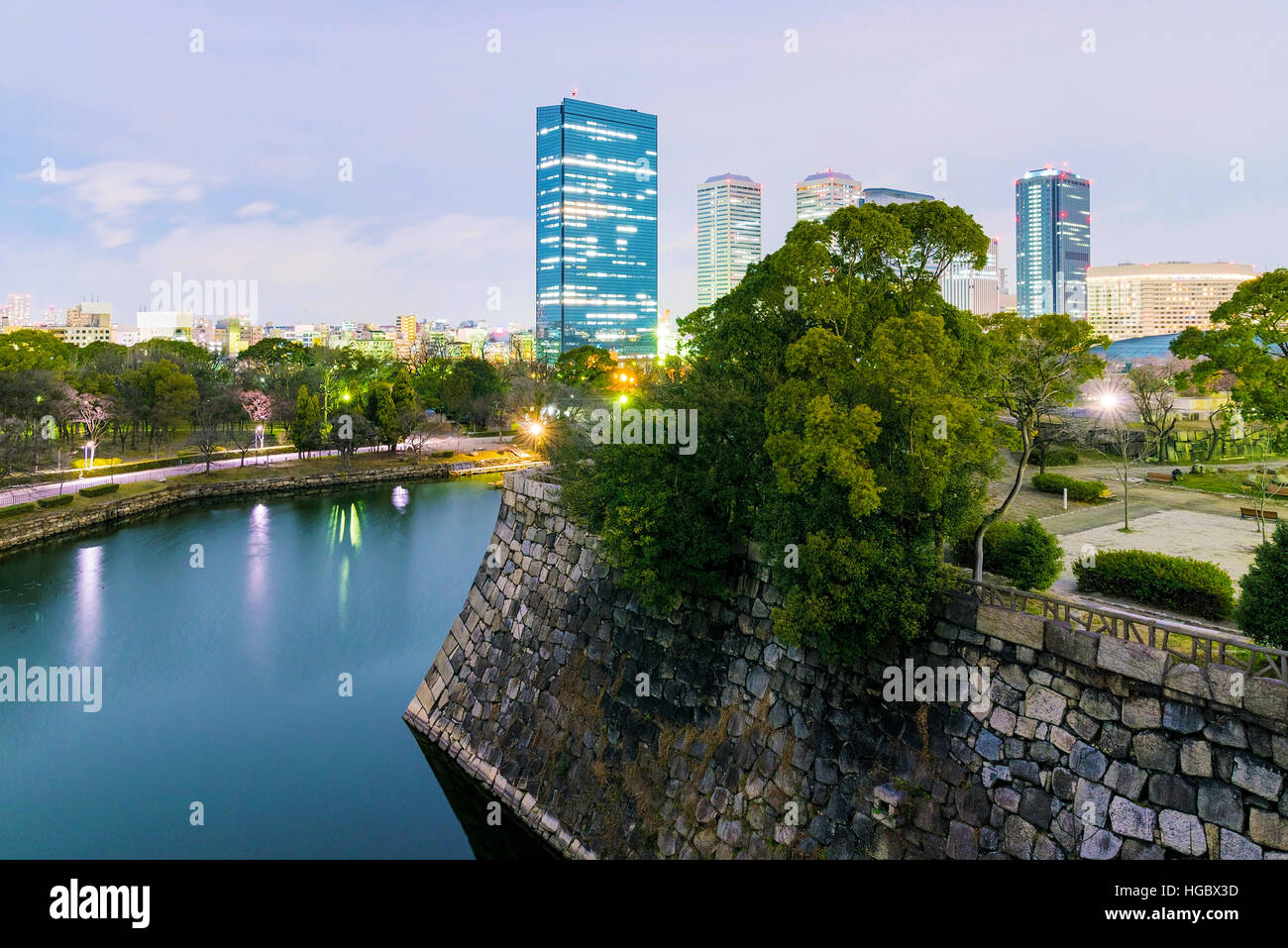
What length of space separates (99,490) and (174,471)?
395 inches

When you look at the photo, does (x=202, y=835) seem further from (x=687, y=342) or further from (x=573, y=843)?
(x=687, y=342)

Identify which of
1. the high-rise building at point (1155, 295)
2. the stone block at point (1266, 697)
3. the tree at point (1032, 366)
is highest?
the high-rise building at point (1155, 295)

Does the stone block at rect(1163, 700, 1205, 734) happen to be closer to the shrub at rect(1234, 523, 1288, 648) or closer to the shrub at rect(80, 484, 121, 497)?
the shrub at rect(1234, 523, 1288, 648)

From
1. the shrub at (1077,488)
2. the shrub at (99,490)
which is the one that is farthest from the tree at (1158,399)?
the shrub at (99,490)

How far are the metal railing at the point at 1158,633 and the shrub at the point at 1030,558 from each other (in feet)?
6.45

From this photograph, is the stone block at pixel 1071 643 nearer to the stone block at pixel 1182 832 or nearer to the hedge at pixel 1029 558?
the stone block at pixel 1182 832

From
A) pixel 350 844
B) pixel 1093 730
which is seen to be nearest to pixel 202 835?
pixel 350 844

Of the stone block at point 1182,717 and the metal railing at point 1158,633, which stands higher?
the metal railing at point 1158,633

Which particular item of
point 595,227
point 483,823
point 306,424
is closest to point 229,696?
point 483,823

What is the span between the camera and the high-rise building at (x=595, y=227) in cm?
15712

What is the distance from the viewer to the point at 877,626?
980 cm

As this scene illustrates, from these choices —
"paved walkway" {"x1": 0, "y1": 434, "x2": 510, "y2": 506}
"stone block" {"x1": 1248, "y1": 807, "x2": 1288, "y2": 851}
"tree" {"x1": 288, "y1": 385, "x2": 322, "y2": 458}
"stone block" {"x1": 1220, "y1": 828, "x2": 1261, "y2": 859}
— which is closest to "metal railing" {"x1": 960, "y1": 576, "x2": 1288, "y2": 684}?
"stone block" {"x1": 1248, "y1": 807, "x2": 1288, "y2": 851}

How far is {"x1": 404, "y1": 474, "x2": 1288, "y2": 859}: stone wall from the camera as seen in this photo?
25.4ft

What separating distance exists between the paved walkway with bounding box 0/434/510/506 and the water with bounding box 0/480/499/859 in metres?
6.06
